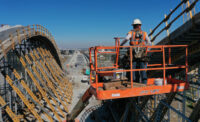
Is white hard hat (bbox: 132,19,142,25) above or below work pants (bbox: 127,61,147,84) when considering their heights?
above

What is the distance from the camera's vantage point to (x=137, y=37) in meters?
5.21

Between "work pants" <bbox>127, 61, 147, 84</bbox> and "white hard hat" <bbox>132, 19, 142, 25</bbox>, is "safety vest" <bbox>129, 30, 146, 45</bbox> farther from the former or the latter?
"work pants" <bbox>127, 61, 147, 84</bbox>

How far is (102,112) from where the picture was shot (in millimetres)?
12961

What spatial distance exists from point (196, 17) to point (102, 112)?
1027cm

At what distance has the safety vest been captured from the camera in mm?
5168

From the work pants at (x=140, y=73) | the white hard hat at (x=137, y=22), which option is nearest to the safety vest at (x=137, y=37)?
the white hard hat at (x=137, y=22)

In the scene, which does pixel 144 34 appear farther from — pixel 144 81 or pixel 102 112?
pixel 102 112

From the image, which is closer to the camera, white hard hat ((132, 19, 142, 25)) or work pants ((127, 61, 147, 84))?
white hard hat ((132, 19, 142, 25))

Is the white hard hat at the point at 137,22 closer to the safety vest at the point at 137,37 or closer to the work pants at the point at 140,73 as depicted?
the safety vest at the point at 137,37

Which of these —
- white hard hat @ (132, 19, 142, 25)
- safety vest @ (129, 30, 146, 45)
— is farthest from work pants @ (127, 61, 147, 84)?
white hard hat @ (132, 19, 142, 25)

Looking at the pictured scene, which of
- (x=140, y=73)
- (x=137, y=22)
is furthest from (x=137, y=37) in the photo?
(x=140, y=73)

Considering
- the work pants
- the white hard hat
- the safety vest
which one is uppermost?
the white hard hat

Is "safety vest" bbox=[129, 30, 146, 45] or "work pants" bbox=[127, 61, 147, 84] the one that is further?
"work pants" bbox=[127, 61, 147, 84]

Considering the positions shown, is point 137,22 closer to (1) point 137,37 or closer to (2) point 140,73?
(1) point 137,37
